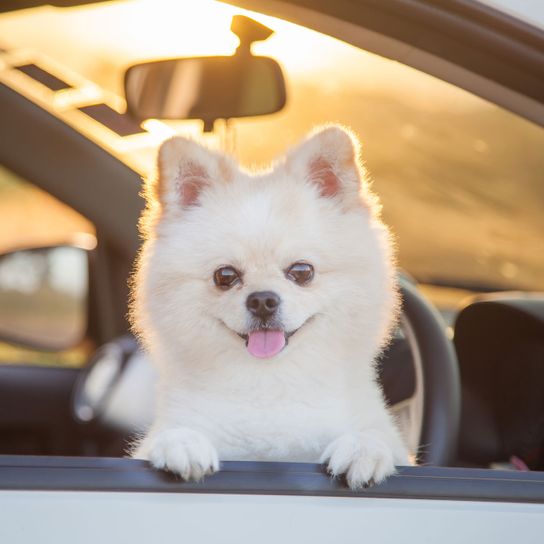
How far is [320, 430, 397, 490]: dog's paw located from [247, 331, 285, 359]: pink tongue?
20 cm

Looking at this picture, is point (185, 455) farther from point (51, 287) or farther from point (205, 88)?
point (51, 287)

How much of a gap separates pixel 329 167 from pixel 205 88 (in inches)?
34.3

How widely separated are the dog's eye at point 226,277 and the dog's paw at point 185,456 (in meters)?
0.29

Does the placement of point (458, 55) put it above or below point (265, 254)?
above

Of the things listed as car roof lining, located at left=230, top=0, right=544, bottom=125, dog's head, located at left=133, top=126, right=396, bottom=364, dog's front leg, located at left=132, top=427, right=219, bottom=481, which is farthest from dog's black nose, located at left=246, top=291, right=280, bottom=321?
car roof lining, located at left=230, top=0, right=544, bottom=125

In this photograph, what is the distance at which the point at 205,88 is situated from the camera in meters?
2.62

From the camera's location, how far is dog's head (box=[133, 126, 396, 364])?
1.70m

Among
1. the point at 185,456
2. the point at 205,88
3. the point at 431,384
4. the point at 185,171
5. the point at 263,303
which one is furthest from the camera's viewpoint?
the point at 205,88

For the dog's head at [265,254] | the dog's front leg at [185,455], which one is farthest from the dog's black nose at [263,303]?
the dog's front leg at [185,455]

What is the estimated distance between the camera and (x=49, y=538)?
1.46 meters

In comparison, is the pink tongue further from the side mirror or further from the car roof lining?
the side mirror

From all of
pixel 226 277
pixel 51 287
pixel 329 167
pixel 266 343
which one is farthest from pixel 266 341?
pixel 51 287

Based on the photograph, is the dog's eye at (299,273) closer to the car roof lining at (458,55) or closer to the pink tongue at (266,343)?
the pink tongue at (266,343)

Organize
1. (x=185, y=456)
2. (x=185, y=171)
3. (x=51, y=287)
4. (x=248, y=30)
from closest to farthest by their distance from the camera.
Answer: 1. (x=185, y=456)
2. (x=185, y=171)
3. (x=248, y=30)
4. (x=51, y=287)
